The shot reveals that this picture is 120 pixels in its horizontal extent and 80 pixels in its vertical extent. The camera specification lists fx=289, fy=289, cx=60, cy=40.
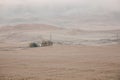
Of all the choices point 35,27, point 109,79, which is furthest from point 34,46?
point 35,27

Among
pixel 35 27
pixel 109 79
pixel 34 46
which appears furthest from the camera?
pixel 35 27

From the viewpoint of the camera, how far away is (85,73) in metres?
20.5

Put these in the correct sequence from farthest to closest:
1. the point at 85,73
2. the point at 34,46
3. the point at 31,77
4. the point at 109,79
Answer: the point at 34,46
the point at 85,73
the point at 31,77
the point at 109,79

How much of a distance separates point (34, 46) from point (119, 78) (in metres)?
34.0

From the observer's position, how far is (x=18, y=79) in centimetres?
1862

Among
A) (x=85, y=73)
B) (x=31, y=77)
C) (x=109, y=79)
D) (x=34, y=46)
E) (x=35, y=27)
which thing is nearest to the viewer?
(x=109, y=79)

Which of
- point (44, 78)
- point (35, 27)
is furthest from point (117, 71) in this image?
point (35, 27)

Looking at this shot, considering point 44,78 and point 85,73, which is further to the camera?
point 85,73

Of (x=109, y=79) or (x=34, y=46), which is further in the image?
(x=34, y=46)

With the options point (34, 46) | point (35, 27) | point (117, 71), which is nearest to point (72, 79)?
point (117, 71)

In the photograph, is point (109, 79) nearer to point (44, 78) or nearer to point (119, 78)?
point (119, 78)

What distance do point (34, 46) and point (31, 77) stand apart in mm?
32026

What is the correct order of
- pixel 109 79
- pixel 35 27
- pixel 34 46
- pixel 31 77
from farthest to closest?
pixel 35 27 < pixel 34 46 < pixel 31 77 < pixel 109 79

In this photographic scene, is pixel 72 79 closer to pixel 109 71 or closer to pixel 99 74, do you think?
pixel 99 74
